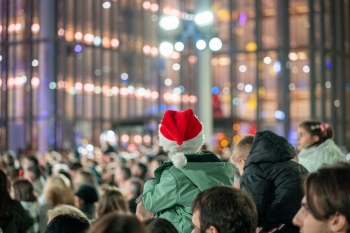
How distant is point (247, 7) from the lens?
3141cm

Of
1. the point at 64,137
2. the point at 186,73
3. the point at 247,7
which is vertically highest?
the point at 247,7

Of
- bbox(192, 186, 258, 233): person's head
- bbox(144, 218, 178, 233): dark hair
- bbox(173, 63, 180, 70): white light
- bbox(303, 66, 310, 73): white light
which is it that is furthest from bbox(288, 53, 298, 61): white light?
bbox(192, 186, 258, 233): person's head

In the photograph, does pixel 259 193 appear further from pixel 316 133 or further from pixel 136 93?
pixel 136 93

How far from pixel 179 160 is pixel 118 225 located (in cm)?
218

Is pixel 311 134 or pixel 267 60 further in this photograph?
pixel 267 60

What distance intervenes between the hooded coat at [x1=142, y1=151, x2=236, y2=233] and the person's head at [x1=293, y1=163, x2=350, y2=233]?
1638 millimetres

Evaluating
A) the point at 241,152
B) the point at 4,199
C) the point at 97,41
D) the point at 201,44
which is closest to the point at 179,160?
the point at 241,152

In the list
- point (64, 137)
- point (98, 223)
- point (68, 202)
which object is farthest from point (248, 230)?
point (64, 137)

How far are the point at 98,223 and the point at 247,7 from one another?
30001 mm

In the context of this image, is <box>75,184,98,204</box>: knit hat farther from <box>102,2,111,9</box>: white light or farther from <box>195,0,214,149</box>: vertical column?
<box>102,2,111,9</box>: white light

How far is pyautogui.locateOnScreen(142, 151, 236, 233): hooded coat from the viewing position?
167 inches

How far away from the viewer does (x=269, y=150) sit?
14.4 ft

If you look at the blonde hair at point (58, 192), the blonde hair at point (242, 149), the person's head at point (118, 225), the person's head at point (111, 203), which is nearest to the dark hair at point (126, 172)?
the blonde hair at point (58, 192)

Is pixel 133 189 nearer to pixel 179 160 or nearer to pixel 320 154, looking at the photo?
pixel 320 154
